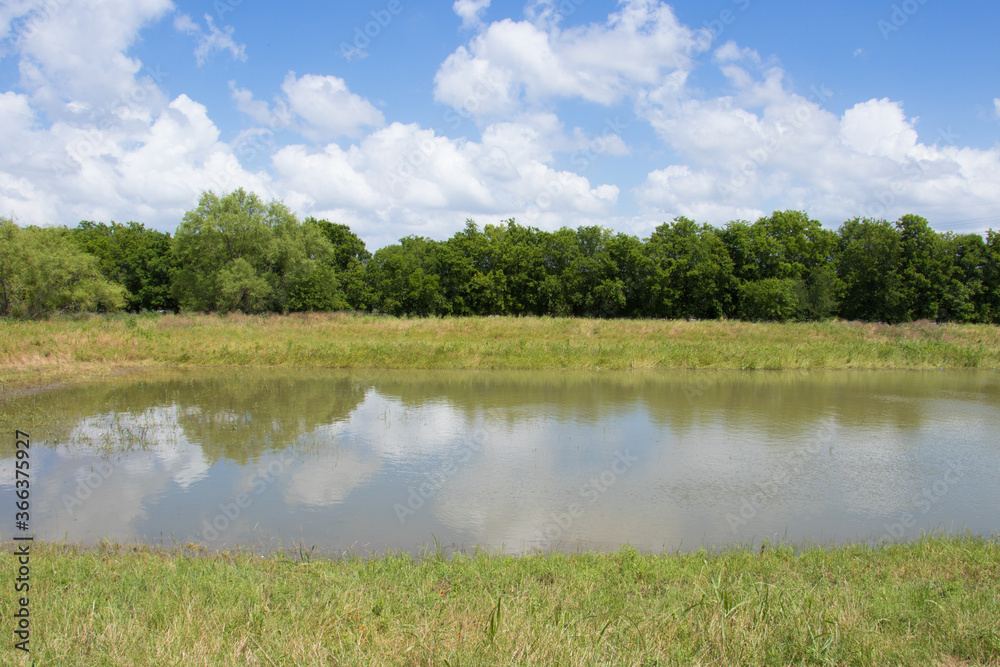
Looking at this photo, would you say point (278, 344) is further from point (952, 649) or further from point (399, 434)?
point (952, 649)

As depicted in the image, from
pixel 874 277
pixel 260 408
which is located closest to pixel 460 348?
pixel 260 408

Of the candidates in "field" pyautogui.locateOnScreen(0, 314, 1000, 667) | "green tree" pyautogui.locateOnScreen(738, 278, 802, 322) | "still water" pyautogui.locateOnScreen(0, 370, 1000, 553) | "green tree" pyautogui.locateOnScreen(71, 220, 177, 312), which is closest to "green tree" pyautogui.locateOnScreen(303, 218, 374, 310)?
"green tree" pyautogui.locateOnScreen(71, 220, 177, 312)

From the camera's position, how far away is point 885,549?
611cm

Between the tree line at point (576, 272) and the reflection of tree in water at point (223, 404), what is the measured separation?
2402cm

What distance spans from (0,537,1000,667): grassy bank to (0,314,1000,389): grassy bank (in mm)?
16224

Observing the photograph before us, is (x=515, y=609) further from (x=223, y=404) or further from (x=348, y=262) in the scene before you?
(x=348, y=262)

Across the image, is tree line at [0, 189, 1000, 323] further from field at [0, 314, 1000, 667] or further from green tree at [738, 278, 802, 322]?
field at [0, 314, 1000, 667]

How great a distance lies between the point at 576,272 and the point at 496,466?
4384 centimetres

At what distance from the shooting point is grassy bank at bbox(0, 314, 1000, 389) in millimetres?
20938

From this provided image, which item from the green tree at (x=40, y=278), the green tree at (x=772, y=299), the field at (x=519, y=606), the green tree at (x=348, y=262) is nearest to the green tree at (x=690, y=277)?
the green tree at (x=772, y=299)

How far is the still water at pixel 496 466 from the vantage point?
7.11m

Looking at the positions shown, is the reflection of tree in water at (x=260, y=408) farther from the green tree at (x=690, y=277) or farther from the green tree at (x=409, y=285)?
the green tree at (x=690, y=277)

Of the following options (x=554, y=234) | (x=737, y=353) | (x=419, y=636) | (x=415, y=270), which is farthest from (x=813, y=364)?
(x=415, y=270)

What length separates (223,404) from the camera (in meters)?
14.6
